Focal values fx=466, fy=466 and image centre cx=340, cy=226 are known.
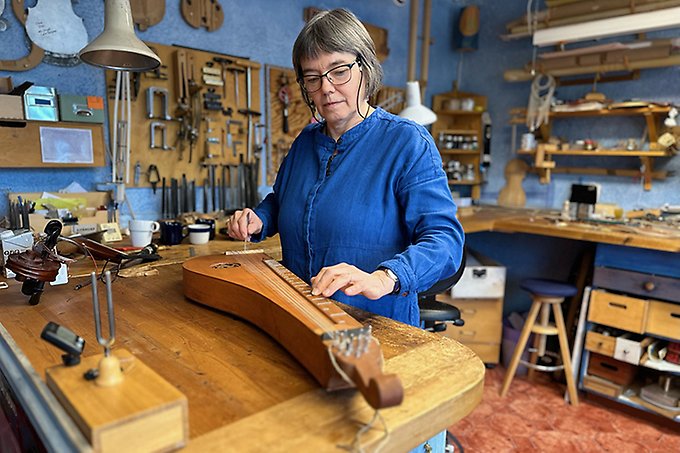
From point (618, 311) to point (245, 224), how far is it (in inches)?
91.3

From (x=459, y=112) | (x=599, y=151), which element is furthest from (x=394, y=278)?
(x=459, y=112)

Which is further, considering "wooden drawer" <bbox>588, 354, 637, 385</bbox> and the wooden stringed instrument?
"wooden drawer" <bbox>588, 354, 637, 385</bbox>

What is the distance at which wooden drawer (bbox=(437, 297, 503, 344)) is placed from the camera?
3.29m

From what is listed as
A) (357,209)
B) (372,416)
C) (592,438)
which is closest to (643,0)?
(592,438)

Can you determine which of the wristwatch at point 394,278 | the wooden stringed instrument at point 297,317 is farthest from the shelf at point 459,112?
the wristwatch at point 394,278

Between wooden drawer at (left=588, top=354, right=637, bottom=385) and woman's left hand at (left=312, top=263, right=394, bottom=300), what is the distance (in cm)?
251

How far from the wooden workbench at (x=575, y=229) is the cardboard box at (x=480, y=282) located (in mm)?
278

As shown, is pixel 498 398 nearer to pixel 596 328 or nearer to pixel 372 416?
pixel 596 328

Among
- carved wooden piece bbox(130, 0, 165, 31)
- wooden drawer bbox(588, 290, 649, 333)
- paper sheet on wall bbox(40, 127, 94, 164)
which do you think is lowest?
wooden drawer bbox(588, 290, 649, 333)

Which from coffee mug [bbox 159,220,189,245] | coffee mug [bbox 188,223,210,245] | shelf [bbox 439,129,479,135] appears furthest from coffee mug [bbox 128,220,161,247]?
shelf [bbox 439,129,479,135]

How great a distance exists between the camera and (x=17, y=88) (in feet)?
7.16

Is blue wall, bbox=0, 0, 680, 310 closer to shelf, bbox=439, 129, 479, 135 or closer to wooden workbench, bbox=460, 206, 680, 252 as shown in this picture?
shelf, bbox=439, 129, 479, 135

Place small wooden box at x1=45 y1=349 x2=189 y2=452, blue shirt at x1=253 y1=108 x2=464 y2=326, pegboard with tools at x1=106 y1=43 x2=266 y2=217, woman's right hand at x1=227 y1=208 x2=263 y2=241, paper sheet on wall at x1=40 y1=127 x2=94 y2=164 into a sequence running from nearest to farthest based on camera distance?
small wooden box at x1=45 y1=349 x2=189 y2=452
blue shirt at x1=253 y1=108 x2=464 y2=326
woman's right hand at x1=227 y1=208 x2=263 y2=241
paper sheet on wall at x1=40 y1=127 x2=94 y2=164
pegboard with tools at x1=106 y1=43 x2=266 y2=217

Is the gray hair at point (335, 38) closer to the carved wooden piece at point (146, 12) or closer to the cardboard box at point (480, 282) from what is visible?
the carved wooden piece at point (146, 12)
